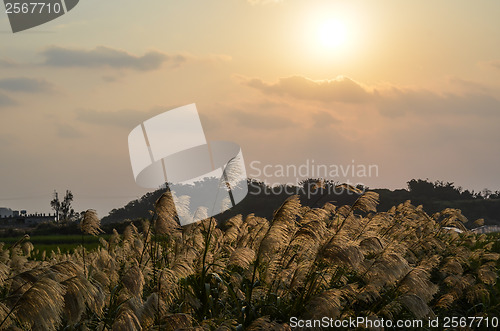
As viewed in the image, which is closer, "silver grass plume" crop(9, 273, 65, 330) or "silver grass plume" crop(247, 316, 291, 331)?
"silver grass plume" crop(9, 273, 65, 330)

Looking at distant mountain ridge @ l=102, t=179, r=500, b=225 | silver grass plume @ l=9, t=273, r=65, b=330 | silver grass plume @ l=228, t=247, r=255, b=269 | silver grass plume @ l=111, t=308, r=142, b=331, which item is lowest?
distant mountain ridge @ l=102, t=179, r=500, b=225

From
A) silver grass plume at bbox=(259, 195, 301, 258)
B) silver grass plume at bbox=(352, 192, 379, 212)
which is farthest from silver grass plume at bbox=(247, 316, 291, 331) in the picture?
silver grass plume at bbox=(352, 192, 379, 212)

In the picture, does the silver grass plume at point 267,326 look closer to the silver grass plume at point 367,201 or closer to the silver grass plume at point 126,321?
the silver grass plume at point 126,321

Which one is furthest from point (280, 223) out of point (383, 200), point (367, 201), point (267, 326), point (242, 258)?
point (383, 200)

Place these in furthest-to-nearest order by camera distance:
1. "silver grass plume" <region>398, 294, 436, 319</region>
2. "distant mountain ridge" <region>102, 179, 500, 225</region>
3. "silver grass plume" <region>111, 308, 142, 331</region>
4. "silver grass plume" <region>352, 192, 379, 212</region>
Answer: "distant mountain ridge" <region>102, 179, 500, 225</region>, "silver grass plume" <region>352, 192, 379, 212</region>, "silver grass plume" <region>398, 294, 436, 319</region>, "silver grass plume" <region>111, 308, 142, 331</region>

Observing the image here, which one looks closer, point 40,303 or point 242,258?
point 40,303

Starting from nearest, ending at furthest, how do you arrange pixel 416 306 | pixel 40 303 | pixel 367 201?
1. pixel 40 303
2. pixel 416 306
3. pixel 367 201

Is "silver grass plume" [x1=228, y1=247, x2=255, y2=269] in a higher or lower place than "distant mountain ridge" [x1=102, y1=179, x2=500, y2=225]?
higher

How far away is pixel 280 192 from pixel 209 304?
48.1 m

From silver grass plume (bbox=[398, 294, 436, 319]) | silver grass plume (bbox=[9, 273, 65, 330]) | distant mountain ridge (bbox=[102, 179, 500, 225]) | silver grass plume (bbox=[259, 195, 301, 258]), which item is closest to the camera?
silver grass plume (bbox=[9, 273, 65, 330])

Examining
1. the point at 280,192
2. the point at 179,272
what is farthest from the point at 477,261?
the point at 280,192

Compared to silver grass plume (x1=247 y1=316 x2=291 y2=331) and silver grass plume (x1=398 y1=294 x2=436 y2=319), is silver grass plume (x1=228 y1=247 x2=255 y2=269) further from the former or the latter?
silver grass plume (x1=398 y1=294 x2=436 y2=319)

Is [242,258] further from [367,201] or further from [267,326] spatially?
[367,201]

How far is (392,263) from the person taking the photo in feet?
21.4
